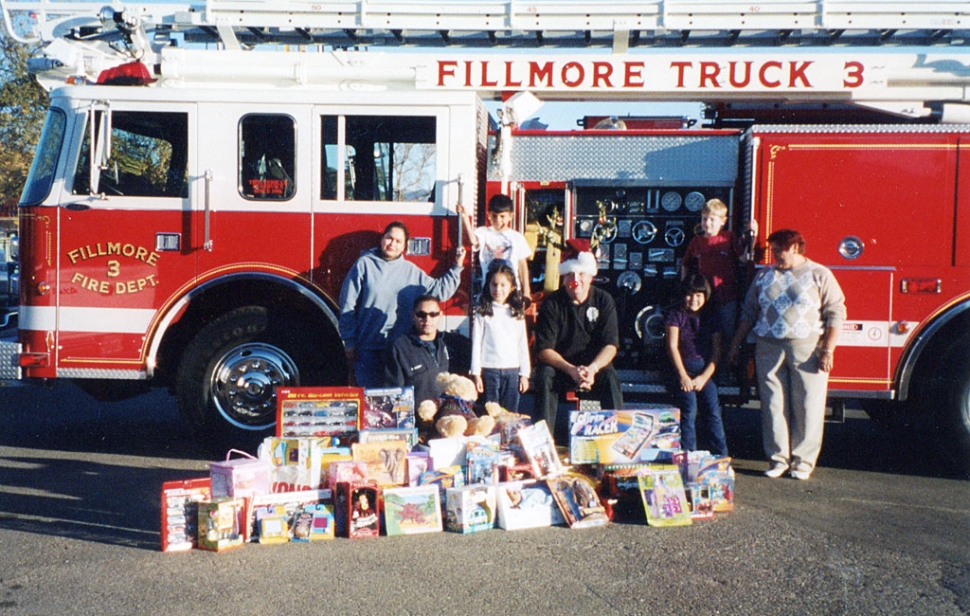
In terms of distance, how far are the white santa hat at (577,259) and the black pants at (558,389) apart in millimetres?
677

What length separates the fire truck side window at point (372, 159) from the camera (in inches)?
263

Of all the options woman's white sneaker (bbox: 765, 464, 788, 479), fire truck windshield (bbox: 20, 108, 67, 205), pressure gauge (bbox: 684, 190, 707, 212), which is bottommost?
woman's white sneaker (bbox: 765, 464, 788, 479)

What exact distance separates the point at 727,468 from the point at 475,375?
5.73 feet

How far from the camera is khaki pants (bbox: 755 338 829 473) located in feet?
20.5

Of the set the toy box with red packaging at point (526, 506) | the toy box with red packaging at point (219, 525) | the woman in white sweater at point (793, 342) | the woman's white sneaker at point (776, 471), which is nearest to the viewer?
the toy box with red packaging at point (219, 525)

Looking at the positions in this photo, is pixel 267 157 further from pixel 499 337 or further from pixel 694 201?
pixel 694 201

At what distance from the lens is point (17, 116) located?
18.6m

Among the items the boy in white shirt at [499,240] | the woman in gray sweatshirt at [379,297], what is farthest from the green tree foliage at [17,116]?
the boy in white shirt at [499,240]

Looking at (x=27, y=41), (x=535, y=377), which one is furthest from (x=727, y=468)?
(x=27, y=41)

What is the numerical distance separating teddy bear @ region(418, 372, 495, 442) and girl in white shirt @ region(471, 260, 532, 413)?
0.80ft

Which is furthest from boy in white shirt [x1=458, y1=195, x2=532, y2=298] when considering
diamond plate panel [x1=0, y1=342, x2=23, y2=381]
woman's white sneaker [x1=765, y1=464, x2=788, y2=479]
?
diamond plate panel [x1=0, y1=342, x2=23, y2=381]

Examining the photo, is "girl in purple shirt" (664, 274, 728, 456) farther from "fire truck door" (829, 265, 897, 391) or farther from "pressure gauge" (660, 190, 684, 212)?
"fire truck door" (829, 265, 897, 391)

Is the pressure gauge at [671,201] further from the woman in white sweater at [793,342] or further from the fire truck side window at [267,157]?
the fire truck side window at [267,157]

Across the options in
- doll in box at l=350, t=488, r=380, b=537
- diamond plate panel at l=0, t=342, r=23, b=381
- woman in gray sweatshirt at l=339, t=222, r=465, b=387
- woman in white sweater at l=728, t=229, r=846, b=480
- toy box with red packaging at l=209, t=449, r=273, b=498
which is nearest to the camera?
toy box with red packaging at l=209, t=449, r=273, b=498
